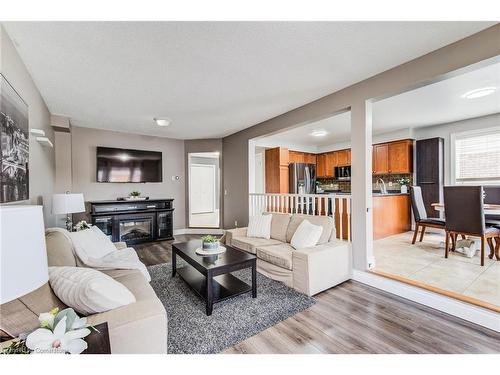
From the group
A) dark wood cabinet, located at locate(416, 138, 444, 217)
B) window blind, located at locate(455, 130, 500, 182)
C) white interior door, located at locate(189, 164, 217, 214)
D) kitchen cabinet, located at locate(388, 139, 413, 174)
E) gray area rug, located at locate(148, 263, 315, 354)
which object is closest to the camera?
gray area rug, located at locate(148, 263, 315, 354)

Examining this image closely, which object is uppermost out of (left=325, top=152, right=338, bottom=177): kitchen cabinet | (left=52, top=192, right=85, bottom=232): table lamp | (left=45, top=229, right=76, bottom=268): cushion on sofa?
(left=325, top=152, right=338, bottom=177): kitchen cabinet

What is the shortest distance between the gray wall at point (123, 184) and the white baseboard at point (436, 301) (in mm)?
4573

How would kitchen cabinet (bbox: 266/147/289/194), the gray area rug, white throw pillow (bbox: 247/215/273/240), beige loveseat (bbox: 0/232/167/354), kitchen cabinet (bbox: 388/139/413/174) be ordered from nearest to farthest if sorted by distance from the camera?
beige loveseat (bbox: 0/232/167/354), the gray area rug, white throw pillow (bbox: 247/215/273/240), kitchen cabinet (bbox: 388/139/413/174), kitchen cabinet (bbox: 266/147/289/194)

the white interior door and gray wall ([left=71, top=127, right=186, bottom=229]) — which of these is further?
the white interior door

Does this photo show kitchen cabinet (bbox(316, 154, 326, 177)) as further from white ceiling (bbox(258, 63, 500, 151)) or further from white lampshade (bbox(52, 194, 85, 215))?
white lampshade (bbox(52, 194, 85, 215))

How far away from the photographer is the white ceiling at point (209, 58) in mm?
1778

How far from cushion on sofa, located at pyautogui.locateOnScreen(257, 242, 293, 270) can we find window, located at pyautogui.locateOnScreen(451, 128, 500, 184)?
4.39 metres

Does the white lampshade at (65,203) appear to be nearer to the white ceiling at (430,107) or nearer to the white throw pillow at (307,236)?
the white throw pillow at (307,236)

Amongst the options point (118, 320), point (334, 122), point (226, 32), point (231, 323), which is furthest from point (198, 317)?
point (334, 122)

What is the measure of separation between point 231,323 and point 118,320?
106cm

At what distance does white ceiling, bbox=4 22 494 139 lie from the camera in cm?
178

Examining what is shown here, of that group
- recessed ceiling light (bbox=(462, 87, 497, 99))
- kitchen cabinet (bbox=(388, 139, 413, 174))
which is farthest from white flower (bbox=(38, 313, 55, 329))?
kitchen cabinet (bbox=(388, 139, 413, 174))

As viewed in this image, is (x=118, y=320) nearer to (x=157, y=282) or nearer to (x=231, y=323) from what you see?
(x=231, y=323)
